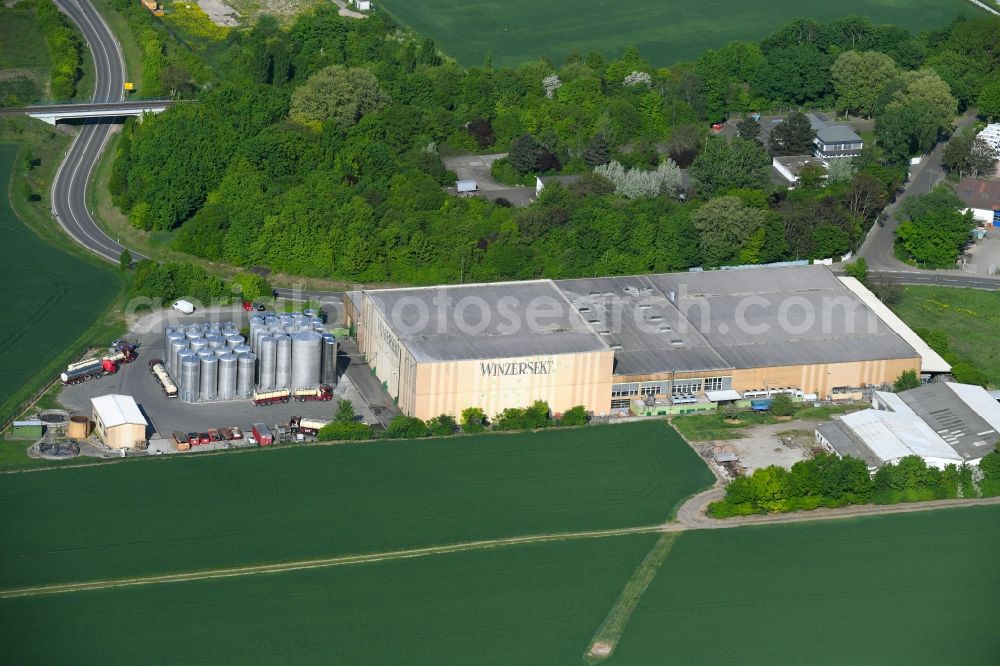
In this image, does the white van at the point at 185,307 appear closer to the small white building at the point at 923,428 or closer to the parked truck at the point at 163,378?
the parked truck at the point at 163,378

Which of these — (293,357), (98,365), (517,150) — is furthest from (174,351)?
(517,150)

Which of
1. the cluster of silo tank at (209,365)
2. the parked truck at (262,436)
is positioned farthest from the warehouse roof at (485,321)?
the parked truck at (262,436)

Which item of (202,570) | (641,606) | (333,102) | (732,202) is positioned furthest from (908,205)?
(202,570)

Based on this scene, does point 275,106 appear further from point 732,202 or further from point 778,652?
point 778,652

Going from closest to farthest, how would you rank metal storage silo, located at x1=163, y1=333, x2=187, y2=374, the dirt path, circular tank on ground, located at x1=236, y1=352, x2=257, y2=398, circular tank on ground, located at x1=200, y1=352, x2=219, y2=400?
the dirt path
circular tank on ground, located at x1=200, y1=352, x2=219, y2=400
circular tank on ground, located at x1=236, y1=352, x2=257, y2=398
metal storage silo, located at x1=163, y1=333, x2=187, y2=374

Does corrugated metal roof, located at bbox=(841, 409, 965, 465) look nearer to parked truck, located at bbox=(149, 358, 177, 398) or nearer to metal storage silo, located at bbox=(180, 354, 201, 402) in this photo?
metal storage silo, located at bbox=(180, 354, 201, 402)

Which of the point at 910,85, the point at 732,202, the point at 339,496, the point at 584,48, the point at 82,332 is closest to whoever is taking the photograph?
the point at 339,496

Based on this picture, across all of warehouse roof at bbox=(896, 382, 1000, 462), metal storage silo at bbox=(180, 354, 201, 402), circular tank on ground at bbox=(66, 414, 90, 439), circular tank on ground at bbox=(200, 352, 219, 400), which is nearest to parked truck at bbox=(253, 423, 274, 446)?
circular tank on ground at bbox=(200, 352, 219, 400)
